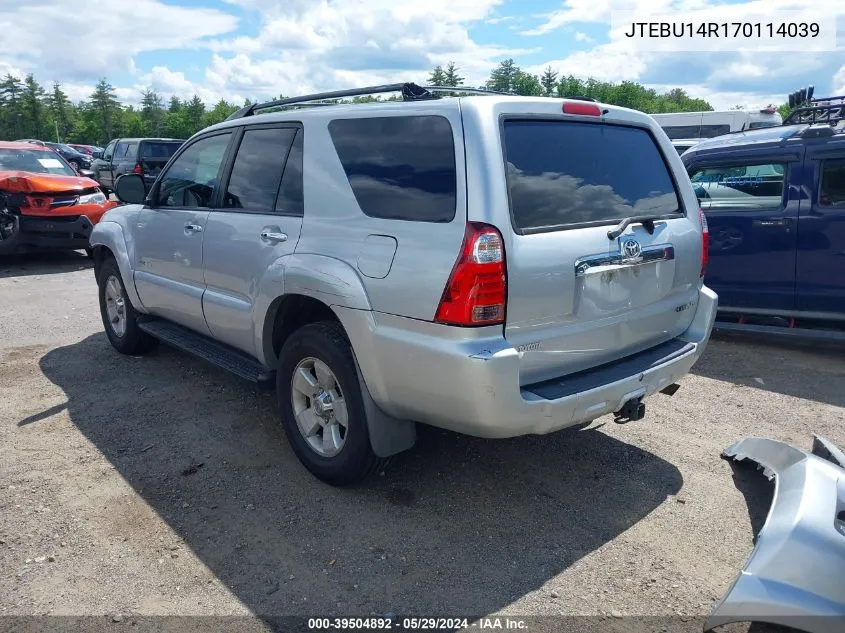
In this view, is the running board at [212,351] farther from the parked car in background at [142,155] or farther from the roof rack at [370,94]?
the parked car in background at [142,155]

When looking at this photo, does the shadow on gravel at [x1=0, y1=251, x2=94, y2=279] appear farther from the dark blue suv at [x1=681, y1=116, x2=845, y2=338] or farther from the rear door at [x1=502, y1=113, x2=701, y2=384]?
the rear door at [x1=502, y1=113, x2=701, y2=384]

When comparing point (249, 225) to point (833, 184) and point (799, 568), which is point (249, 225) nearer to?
point (799, 568)

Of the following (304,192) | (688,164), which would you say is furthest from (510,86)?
(304,192)

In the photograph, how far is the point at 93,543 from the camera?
10.5 ft

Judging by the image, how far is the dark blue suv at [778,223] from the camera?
5766mm

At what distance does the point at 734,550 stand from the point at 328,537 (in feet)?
6.16

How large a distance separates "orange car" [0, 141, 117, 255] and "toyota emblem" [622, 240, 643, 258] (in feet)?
29.6

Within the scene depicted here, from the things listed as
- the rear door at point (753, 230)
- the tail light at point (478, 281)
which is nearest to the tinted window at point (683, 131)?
the rear door at point (753, 230)

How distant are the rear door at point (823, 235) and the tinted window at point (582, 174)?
8.89 ft

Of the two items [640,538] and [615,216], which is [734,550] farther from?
[615,216]

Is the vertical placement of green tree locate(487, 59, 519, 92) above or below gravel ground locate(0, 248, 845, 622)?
above

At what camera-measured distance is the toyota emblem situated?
328cm

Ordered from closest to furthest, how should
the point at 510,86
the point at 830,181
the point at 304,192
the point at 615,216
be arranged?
the point at 615,216 < the point at 304,192 < the point at 830,181 < the point at 510,86

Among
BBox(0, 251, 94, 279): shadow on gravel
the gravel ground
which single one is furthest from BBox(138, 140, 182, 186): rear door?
the gravel ground
